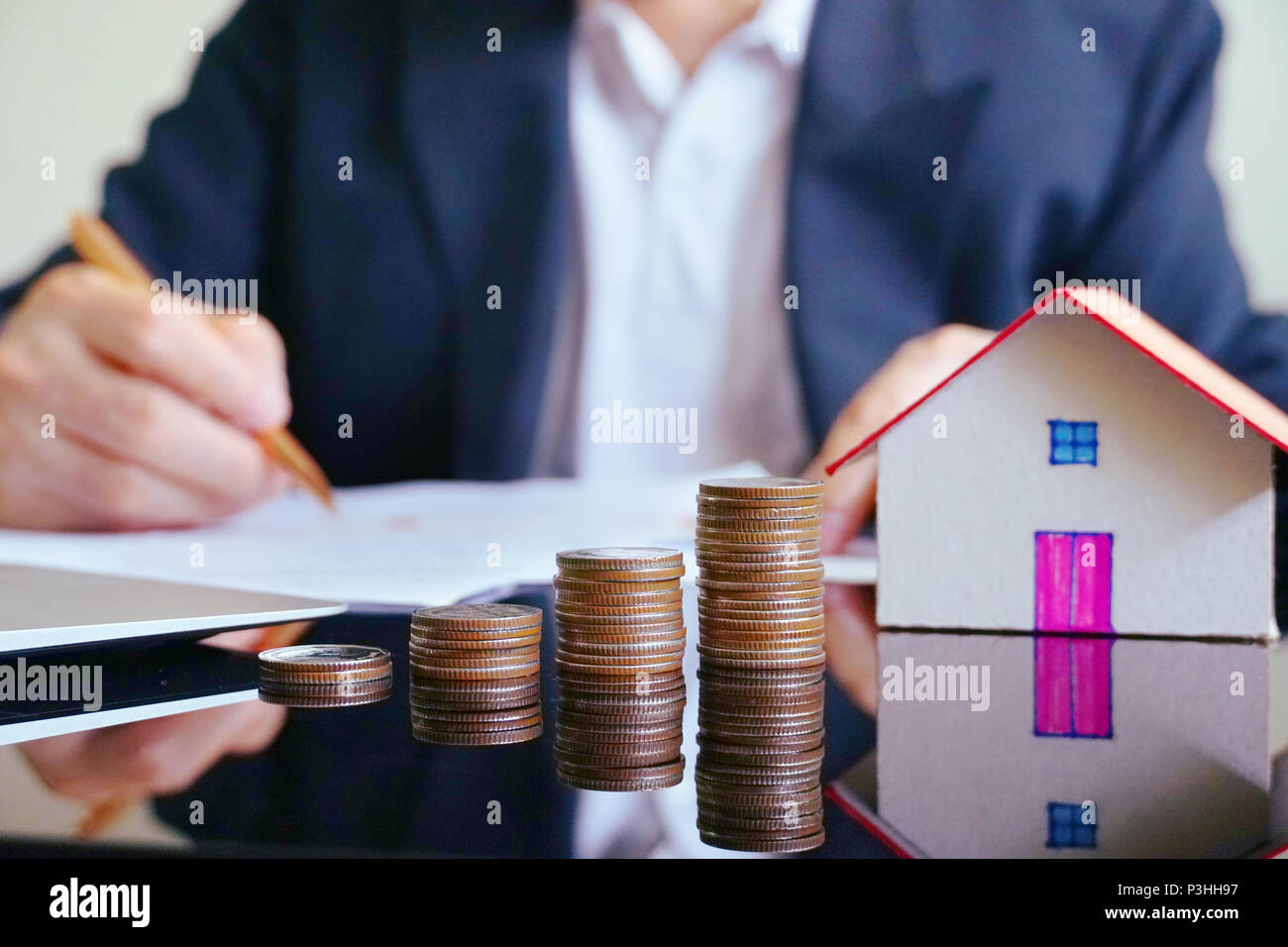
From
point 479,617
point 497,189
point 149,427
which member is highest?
point 497,189

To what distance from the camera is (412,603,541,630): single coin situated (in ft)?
4.14

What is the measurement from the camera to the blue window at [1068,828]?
0.87 metres

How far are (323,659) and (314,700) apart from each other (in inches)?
2.2

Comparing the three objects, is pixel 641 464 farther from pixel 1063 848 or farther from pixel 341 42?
pixel 1063 848

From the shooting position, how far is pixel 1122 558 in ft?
5.17

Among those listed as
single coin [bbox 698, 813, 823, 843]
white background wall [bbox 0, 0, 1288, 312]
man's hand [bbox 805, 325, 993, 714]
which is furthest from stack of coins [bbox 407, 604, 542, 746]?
white background wall [bbox 0, 0, 1288, 312]

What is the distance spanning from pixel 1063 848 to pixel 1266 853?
0.13m

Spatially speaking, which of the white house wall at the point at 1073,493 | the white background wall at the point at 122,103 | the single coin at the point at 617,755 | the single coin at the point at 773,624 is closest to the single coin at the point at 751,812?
the single coin at the point at 617,755

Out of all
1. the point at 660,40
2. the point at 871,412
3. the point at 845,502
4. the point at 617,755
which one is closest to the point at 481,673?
the point at 617,755

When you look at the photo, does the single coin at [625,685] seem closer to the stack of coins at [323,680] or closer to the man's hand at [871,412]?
the stack of coins at [323,680]

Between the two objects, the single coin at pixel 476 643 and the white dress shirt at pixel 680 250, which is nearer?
the single coin at pixel 476 643

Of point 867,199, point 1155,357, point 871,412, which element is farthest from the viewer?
point 867,199

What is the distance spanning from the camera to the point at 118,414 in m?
2.59

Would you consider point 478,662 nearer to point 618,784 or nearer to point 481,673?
point 481,673
